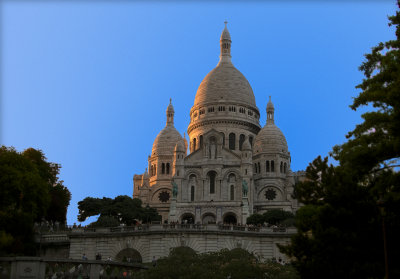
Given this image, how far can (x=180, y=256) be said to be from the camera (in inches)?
1645

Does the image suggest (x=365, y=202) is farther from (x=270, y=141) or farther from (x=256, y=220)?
(x=270, y=141)

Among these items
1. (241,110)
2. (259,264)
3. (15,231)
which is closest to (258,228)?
(259,264)

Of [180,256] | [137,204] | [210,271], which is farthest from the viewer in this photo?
[137,204]

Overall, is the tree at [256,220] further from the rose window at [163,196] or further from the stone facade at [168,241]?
the rose window at [163,196]

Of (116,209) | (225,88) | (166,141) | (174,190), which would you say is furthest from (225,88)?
(116,209)

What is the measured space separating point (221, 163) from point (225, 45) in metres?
31.3

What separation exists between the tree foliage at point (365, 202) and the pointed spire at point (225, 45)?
84157 mm

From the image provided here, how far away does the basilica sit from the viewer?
8938 centimetres

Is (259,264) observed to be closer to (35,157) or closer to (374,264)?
(374,264)

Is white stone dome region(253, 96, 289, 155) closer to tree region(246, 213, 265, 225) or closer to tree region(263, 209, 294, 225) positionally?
tree region(263, 209, 294, 225)

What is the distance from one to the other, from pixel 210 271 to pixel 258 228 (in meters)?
15.6

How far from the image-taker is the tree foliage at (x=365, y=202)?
92.7ft

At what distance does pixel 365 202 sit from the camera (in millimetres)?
29109

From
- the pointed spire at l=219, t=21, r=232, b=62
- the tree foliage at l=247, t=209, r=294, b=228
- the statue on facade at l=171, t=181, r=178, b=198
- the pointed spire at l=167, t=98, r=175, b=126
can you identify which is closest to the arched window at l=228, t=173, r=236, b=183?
the statue on facade at l=171, t=181, r=178, b=198
